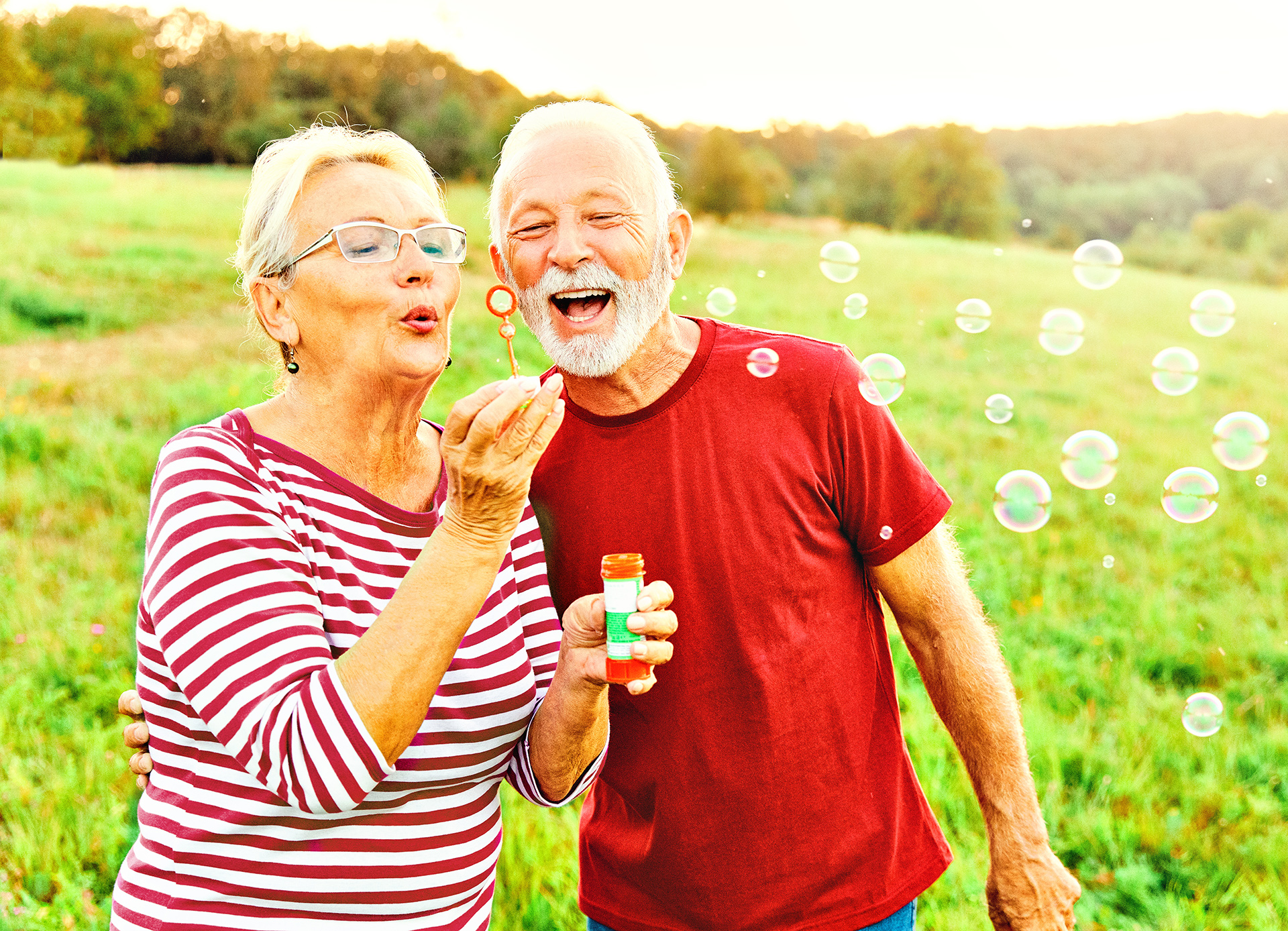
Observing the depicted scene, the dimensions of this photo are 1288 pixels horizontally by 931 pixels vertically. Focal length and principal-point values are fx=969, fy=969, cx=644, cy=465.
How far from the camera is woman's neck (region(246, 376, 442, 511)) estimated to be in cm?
190

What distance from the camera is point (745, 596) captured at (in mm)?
2006

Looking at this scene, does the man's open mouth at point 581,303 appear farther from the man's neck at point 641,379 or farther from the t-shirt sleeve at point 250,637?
the t-shirt sleeve at point 250,637

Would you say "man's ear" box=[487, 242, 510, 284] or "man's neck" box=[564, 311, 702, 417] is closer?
"man's neck" box=[564, 311, 702, 417]

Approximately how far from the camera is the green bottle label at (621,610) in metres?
→ 1.68

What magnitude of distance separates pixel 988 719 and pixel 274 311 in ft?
5.76

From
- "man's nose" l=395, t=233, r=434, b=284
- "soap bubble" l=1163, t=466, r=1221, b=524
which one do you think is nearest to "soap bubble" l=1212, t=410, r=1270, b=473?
"soap bubble" l=1163, t=466, r=1221, b=524

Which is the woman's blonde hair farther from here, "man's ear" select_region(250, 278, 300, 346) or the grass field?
the grass field

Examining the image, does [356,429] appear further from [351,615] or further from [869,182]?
[869,182]

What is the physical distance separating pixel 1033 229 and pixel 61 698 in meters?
60.9

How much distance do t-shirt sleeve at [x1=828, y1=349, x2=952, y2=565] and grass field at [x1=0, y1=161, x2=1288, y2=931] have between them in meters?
1.70

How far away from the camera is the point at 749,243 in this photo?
71.2ft

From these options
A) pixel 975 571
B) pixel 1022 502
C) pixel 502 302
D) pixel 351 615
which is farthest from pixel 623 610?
pixel 975 571

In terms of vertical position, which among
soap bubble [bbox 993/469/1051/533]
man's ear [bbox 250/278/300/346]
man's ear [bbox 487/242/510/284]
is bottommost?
soap bubble [bbox 993/469/1051/533]

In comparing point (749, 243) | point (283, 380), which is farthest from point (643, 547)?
point (749, 243)
